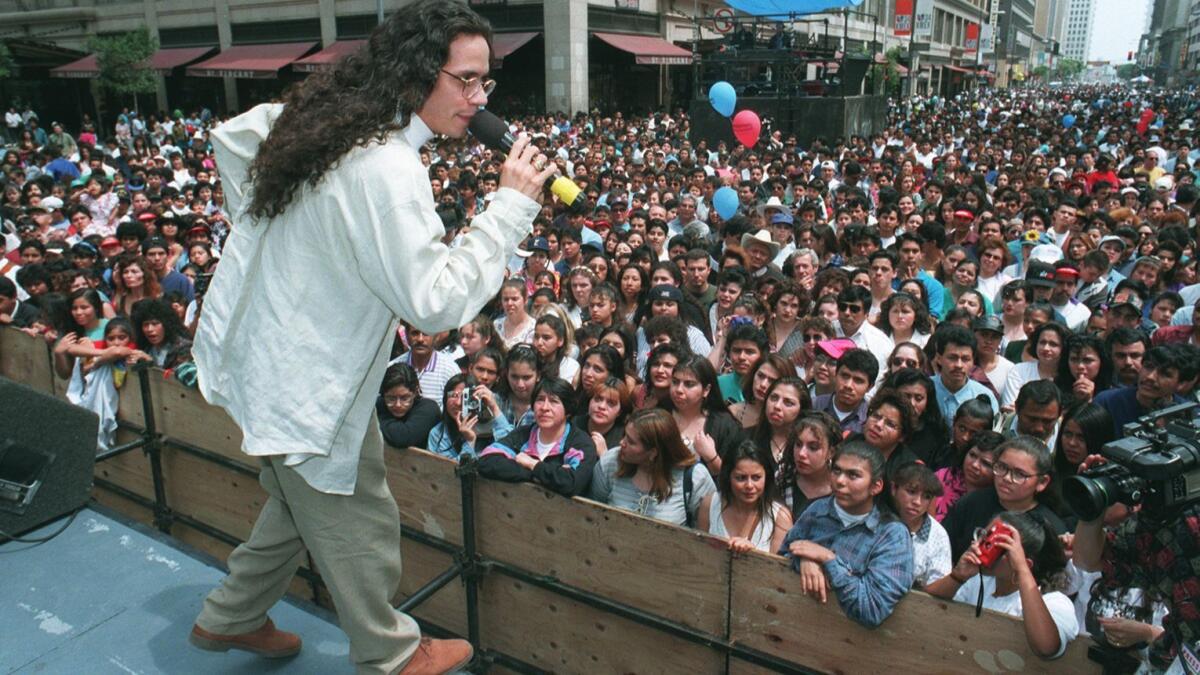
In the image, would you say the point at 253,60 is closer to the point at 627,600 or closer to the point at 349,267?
the point at 627,600

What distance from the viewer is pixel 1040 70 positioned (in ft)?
416

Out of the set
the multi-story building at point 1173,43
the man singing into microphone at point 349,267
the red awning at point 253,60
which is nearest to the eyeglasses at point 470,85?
the man singing into microphone at point 349,267

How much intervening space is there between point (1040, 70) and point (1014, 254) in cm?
13808

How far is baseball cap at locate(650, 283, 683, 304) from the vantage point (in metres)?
6.16

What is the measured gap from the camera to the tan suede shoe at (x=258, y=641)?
2.56 m

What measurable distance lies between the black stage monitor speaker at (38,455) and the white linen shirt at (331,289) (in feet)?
4.22

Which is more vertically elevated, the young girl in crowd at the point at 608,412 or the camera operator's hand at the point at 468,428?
the young girl in crowd at the point at 608,412

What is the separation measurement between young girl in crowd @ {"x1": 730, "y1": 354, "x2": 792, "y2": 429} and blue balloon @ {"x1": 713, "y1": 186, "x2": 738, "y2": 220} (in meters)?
5.30

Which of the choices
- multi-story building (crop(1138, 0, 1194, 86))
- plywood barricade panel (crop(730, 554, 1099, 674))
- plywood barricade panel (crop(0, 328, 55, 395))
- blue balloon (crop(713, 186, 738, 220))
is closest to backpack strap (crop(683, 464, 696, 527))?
plywood barricade panel (crop(730, 554, 1099, 674))

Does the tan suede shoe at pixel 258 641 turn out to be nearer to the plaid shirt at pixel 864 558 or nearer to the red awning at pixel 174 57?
the plaid shirt at pixel 864 558

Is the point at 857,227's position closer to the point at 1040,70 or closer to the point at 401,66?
the point at 401,66

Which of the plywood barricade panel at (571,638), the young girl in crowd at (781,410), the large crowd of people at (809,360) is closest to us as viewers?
the plywood barricade panel at (571,638)

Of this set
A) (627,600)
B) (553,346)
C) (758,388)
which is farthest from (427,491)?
(553,346)

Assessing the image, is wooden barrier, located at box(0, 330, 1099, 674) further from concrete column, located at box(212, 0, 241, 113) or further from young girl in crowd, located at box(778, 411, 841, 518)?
concrete column, located at box(212, 0, 241, 113)
